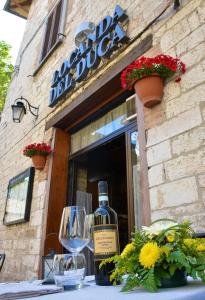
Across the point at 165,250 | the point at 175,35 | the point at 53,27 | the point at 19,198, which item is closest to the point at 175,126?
the point at 175,35

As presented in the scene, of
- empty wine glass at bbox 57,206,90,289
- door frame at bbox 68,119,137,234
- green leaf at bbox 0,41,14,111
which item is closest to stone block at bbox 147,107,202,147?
door frame at bbox 68,119,137,234

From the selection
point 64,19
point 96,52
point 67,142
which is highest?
point 64,19

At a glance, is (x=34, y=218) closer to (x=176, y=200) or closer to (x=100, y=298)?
(x=176, y=200)

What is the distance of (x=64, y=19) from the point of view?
470 centimetres

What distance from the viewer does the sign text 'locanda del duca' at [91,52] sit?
9.42ft

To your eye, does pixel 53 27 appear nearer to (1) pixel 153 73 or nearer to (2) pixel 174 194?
(1) pixel 153 73

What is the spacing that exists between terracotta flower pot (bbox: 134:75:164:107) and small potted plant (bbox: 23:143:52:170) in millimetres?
1920

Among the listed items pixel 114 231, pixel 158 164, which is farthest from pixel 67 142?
pixel 114 231

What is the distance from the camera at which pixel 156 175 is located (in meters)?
1.87

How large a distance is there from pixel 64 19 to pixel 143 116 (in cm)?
346

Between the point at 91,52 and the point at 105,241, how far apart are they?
2.85m

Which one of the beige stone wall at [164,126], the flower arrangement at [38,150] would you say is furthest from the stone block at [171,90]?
the flower arrangement at [38,150]

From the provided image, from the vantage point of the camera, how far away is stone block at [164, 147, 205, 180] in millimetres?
1606

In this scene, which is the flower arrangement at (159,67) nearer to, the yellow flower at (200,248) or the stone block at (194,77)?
the stone block at (194,77)
